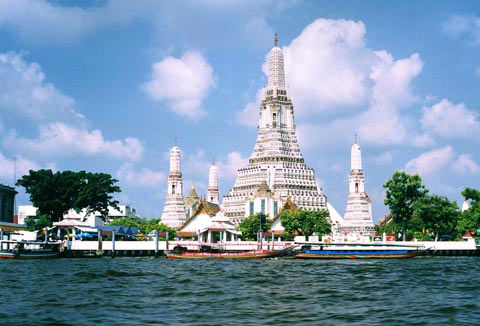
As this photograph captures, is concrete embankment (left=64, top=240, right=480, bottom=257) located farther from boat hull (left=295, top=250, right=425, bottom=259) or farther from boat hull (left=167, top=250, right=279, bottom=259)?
boat hull (left=167, top=250, right=279, bottom=259)

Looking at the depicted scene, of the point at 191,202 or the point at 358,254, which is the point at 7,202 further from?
the point at 358,254

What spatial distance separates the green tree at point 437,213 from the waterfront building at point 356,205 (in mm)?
31114

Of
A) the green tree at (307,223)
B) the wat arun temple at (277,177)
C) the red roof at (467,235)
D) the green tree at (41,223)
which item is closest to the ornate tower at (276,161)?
the wat arun temple at (277,177)

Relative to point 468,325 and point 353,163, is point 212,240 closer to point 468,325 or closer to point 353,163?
point 353,163

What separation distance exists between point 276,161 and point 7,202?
44384mm

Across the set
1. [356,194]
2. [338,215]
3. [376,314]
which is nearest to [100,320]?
[376,314]

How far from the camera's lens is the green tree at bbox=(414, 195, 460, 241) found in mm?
85562

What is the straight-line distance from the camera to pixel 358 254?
70062 mm

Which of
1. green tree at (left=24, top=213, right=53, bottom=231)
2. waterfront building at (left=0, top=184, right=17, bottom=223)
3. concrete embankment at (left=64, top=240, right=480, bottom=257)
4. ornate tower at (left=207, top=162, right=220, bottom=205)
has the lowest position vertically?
concrete embankment at (left=64, top=240, right=480, bottom=257)

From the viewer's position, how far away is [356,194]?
121 meters

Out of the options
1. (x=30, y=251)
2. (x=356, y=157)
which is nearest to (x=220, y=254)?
(x=30, y=251)

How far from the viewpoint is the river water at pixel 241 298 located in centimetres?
2533

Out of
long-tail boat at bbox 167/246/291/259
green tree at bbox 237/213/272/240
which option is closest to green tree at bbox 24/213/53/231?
green tree at bbox 237/213/272/240

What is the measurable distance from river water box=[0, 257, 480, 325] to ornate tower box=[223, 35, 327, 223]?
245ft
